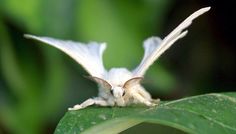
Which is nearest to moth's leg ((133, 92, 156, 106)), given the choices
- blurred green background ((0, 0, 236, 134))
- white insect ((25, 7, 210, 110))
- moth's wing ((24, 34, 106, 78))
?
white insect ((25, 7, 210, 110))

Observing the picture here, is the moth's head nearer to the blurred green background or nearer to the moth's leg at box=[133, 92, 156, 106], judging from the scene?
the moth's leg at box=[133, 92, 156, 106]

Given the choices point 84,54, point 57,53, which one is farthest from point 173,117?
point 57,53

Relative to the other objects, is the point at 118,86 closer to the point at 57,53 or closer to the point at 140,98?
the point at 140,98

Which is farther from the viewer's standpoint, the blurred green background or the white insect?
the blurred green background

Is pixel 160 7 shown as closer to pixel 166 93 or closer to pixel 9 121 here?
pixel 166 93

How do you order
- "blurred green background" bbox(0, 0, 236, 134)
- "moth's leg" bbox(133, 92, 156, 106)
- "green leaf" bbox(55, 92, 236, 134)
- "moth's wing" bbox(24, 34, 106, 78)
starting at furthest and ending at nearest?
"blurred green background" bbox(0, 0, 236, 134) → "moth's wing" bbox(24, 34, 106, 78) → "moth's leg" bbox(133, 92, 156, 106) → "green leaf" bbox(55, 92, 236, 134)

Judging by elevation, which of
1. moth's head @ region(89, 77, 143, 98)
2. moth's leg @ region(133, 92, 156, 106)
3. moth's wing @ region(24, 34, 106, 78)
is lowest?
moth's leg @ region(133, 92, 156, 106)

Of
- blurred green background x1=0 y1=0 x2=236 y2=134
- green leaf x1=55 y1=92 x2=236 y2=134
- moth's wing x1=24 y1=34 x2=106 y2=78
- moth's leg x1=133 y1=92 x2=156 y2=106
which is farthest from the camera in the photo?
blurred green background x1=0 y1=0 x2=236 y2=134

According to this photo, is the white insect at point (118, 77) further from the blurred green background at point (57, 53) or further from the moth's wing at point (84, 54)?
the blurred green background at point (57, 53)
